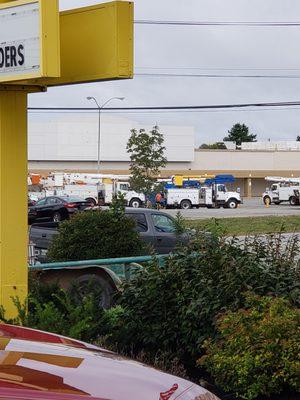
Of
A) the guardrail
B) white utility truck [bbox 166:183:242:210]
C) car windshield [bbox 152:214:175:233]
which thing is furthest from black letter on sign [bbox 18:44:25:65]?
white utility truck [bbox 166:183:242:210]

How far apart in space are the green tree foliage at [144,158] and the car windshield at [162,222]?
37.5 metres

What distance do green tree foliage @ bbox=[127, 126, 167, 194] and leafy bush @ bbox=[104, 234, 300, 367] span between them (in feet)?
160

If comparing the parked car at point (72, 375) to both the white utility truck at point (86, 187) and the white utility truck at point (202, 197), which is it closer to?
the white utility truck at point (86, 187)

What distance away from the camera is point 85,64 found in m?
6.85

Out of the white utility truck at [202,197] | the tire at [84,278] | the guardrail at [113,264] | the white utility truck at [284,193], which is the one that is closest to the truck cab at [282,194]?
the white utility truck at [284,193]

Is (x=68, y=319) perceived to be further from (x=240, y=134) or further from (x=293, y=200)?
(x=240, y=134)

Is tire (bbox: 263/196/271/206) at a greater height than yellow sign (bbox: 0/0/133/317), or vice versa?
yellow sign (bbox: 0/0/133/317)

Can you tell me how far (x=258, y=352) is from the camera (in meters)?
5.55

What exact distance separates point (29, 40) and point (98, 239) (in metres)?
5.76

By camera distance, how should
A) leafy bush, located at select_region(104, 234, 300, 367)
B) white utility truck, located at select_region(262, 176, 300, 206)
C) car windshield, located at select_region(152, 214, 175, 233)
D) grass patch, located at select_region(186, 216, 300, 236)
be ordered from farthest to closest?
1. white utility truck, located at select_region(262, 176, 300, 206)
2. car windshield, located at select_region(152, 214, 175, 233)
3. grass patch, located at select_region(186, 216, 300, 236)
4. leafy bush, located at select_region(104, 234, 300, 367)

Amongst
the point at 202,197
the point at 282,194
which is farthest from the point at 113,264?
the point at 282,194

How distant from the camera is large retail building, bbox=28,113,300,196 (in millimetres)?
97062

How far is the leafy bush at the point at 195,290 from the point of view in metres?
6.41

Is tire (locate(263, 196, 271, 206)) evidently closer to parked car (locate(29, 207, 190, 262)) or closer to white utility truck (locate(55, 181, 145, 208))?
white utility truck (locate(55, 181, 145, 208))
